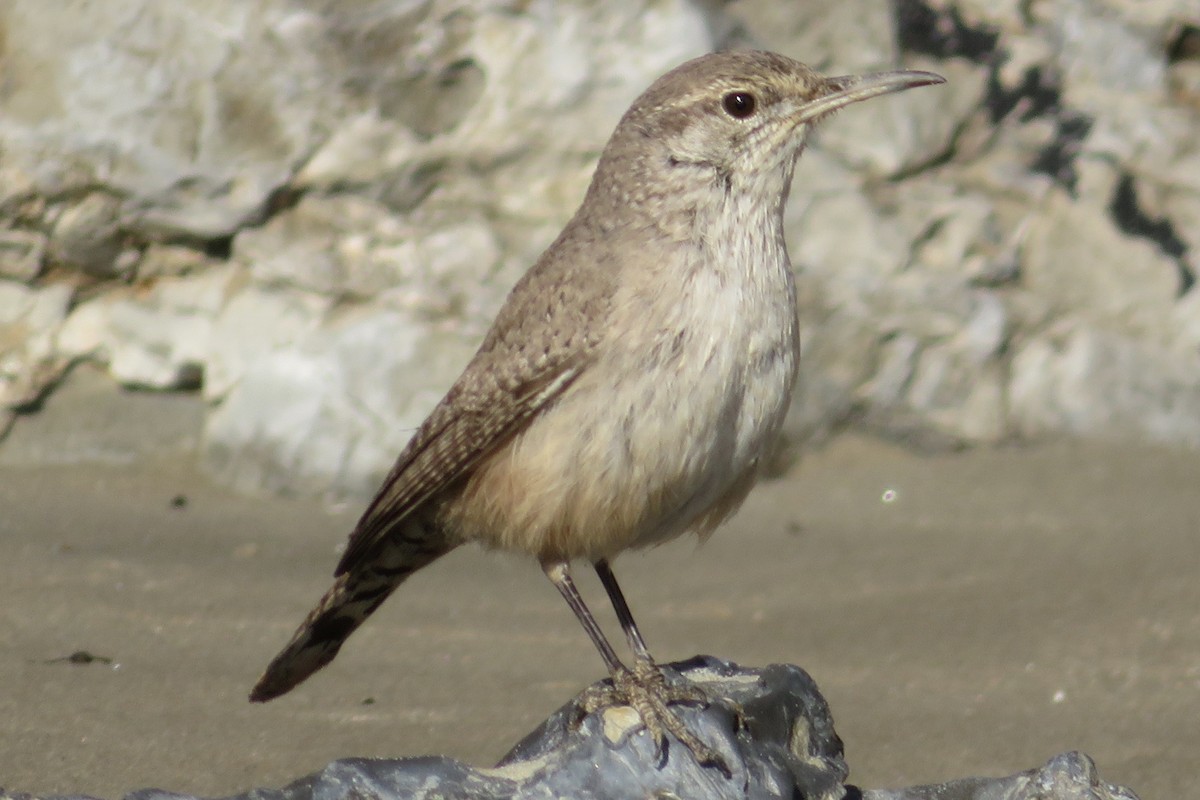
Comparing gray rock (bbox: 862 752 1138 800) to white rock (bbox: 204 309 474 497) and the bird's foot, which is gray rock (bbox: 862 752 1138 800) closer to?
the bird's foot

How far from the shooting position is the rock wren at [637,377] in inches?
165

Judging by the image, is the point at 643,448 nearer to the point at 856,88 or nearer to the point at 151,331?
the point at 856,88

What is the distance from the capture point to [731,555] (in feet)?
24.1

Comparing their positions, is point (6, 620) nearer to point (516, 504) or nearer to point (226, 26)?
point (516, 504)

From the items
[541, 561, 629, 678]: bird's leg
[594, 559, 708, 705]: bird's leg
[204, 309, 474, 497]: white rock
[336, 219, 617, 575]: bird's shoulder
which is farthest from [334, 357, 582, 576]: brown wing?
[204, 309, 474, 497]: white rock

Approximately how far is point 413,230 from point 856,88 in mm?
3744

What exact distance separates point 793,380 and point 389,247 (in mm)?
4043

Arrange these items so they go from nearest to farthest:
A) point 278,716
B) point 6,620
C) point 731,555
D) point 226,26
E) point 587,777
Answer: point 587,777 < point 278,716 < point 6,620 < point 731,555 < point 226,26

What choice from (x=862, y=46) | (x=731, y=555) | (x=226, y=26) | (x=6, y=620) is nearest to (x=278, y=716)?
(x=6, y=620)

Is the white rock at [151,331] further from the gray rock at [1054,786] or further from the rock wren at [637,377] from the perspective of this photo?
the gray rock at [1054,786]

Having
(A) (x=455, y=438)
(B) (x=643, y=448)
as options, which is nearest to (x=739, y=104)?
(B) (x=643, y=448)

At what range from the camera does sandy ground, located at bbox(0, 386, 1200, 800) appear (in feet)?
16.6

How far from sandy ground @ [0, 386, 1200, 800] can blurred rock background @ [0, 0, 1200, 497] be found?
405 mm

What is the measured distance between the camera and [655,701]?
3990 millimetres
